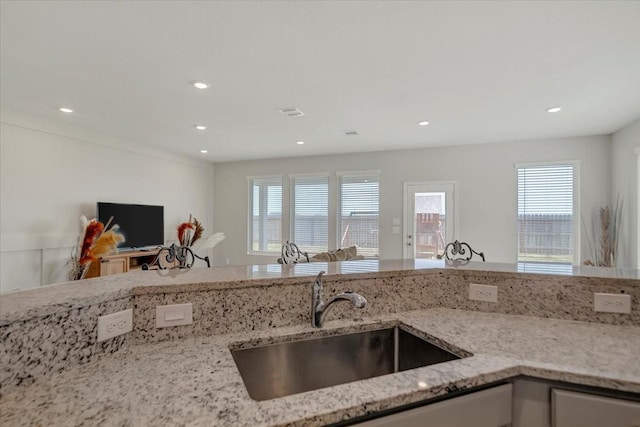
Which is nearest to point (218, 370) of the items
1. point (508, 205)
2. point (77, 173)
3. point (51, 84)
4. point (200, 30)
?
point (200, 30)

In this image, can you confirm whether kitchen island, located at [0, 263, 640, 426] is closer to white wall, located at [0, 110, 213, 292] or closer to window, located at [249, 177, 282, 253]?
white wall, located at [0, 110, 213, 292]

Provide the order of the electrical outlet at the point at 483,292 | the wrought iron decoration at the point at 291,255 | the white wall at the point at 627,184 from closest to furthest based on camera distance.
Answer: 1. the electrical outlet at the point at 483,292
2. the wrought iron decoration at the point at 291,255
3. the white wall at the point at 627,184

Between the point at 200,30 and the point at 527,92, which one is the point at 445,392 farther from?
the point at 527,92

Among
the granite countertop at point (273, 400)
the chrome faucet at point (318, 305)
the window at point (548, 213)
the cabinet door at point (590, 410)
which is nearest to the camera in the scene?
the granite countertop at point (273, 400)

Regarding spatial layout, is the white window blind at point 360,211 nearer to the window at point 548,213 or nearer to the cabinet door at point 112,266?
the window at point 548,213

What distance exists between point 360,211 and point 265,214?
2.10 m

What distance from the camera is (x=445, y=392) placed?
807 mm

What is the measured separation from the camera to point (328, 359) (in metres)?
1.20

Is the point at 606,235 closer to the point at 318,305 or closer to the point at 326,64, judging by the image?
the point at 326,64

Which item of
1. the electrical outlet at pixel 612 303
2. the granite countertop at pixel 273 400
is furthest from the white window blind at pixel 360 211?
the granite countertop at pixel 273 400

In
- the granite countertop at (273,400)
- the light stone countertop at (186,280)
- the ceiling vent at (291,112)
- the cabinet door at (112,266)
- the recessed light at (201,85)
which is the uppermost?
the ceiling vent at (291,112)

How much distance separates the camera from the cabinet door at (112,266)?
14.5 feet

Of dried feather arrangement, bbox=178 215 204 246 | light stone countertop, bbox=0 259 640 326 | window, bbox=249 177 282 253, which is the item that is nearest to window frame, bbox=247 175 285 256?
window, bbox=249 177 282 253

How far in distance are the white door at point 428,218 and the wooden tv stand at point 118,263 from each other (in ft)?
14.4
